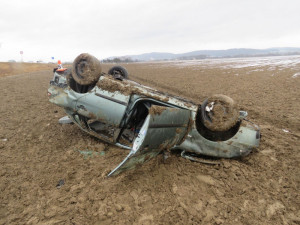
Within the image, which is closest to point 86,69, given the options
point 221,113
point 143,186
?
point 143,186

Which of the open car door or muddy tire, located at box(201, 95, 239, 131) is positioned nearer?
the open car door

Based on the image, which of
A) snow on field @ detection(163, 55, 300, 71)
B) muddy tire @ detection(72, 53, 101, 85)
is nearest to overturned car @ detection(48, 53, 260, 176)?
muddy tire @ detection(72, 53, 101, 85)

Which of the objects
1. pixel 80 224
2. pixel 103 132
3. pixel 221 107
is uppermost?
pixel 221 107

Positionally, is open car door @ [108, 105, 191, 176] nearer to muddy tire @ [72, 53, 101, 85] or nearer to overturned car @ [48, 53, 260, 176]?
overturned car @ [48, 53, 260, 176]

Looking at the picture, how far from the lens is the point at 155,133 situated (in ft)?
7.00

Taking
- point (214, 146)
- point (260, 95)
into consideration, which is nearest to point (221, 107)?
point (214, 146)

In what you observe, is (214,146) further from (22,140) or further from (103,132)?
(22,140)

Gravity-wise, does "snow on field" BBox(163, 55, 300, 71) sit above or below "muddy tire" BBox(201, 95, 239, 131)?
above

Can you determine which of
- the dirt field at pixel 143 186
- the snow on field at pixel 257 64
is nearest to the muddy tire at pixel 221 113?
the dirt field at pixel 143 186

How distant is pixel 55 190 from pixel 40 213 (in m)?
0.35

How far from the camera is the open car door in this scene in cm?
203

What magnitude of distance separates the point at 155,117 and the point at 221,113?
103 cm

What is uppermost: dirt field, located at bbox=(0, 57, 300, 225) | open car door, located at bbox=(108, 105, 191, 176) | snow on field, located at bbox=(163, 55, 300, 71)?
snow on field, located at bbox=(163, 55, 300, 71)

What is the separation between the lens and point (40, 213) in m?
2.02
